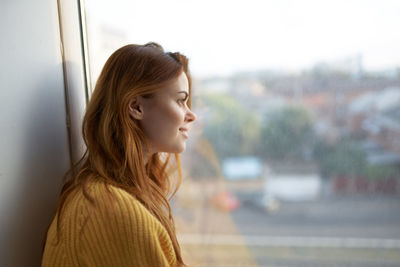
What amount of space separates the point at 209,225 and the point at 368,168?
Result: 58 centimetres

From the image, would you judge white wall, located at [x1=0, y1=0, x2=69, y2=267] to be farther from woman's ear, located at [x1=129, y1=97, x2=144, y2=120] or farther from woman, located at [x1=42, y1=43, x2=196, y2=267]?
woman's ear, located at [x1=129, y1=97, x2=144, y2=120]

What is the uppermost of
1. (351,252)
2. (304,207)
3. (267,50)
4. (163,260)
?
(267,50)

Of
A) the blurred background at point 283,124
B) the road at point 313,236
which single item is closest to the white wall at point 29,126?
the blurred background at point 283,124

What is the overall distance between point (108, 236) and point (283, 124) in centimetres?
74

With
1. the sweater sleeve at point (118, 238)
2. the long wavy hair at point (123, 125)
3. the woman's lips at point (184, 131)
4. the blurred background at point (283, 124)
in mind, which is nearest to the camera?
the sweater sleeve at point (118, 238)

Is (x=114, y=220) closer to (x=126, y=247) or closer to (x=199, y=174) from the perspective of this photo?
(x=126, y=247)

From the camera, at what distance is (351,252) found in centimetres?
109

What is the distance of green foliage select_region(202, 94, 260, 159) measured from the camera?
1.16 metres

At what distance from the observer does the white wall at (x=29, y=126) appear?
0.61 meters

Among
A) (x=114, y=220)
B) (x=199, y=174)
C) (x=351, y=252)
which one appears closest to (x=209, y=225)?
(x=199, y=174)

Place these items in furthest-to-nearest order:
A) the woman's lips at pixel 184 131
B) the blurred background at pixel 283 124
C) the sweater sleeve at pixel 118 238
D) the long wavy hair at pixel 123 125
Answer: the blurred background at pixel 283 124 < the woman's lips at pixel 184 131 < the long wavy hair at pixel 123 125 < the sweater sleeve at pixel 118 238

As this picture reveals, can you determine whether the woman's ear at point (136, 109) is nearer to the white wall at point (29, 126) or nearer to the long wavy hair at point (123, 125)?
the long wavy hair at point (123, 125)

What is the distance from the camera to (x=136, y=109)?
71 centimetres

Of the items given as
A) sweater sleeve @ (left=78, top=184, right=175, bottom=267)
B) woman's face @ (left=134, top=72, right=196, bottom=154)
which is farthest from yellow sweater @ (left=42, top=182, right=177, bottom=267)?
woman's face @ (left=134, top=72, right=196, bottom=154)
